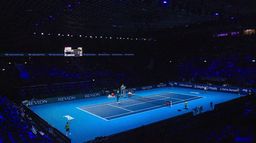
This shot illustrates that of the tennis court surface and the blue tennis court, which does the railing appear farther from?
the tennis court surface

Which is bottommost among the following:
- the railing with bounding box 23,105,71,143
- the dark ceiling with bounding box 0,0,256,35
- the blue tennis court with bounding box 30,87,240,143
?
the blue tennis court with bounding box 30,87,240,143

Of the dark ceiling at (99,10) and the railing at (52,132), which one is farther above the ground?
the dark ceiling at (99,10)

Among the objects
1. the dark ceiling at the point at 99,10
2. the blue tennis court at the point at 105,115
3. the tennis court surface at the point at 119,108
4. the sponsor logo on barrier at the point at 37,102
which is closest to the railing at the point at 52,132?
the blue tennis court at the point at 105,115

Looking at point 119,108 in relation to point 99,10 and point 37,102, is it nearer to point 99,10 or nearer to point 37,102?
point 37,102

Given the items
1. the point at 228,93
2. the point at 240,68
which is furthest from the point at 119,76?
the point at 240,68

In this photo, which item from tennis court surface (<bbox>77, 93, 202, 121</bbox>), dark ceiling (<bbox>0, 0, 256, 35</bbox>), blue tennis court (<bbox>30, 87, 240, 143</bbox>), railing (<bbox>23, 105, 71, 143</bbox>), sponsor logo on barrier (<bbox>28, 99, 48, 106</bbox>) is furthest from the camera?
sponsor logo on barrier (<bbox>28, 99, 48, 106</bbox>)

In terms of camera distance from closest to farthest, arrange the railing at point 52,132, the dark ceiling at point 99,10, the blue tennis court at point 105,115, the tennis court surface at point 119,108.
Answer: the railing at point 52,132, the dark ceiling at point 99,10, the blue tennis court at point 105,115, the tennis court surface at point 119,108

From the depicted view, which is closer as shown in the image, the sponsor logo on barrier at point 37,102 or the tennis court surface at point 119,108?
the tennis court surface at point 119,108

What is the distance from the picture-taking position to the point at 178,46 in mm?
44719

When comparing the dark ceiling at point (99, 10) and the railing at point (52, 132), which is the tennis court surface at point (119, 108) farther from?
the dark ceiling at point (99, 10)

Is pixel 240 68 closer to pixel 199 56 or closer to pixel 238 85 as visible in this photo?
pixel 238 85

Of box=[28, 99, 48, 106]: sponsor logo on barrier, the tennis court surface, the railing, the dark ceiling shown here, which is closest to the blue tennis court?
the tennis court surface

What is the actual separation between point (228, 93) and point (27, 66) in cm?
2812

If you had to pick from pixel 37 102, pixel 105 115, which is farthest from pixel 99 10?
pixel 37 102
